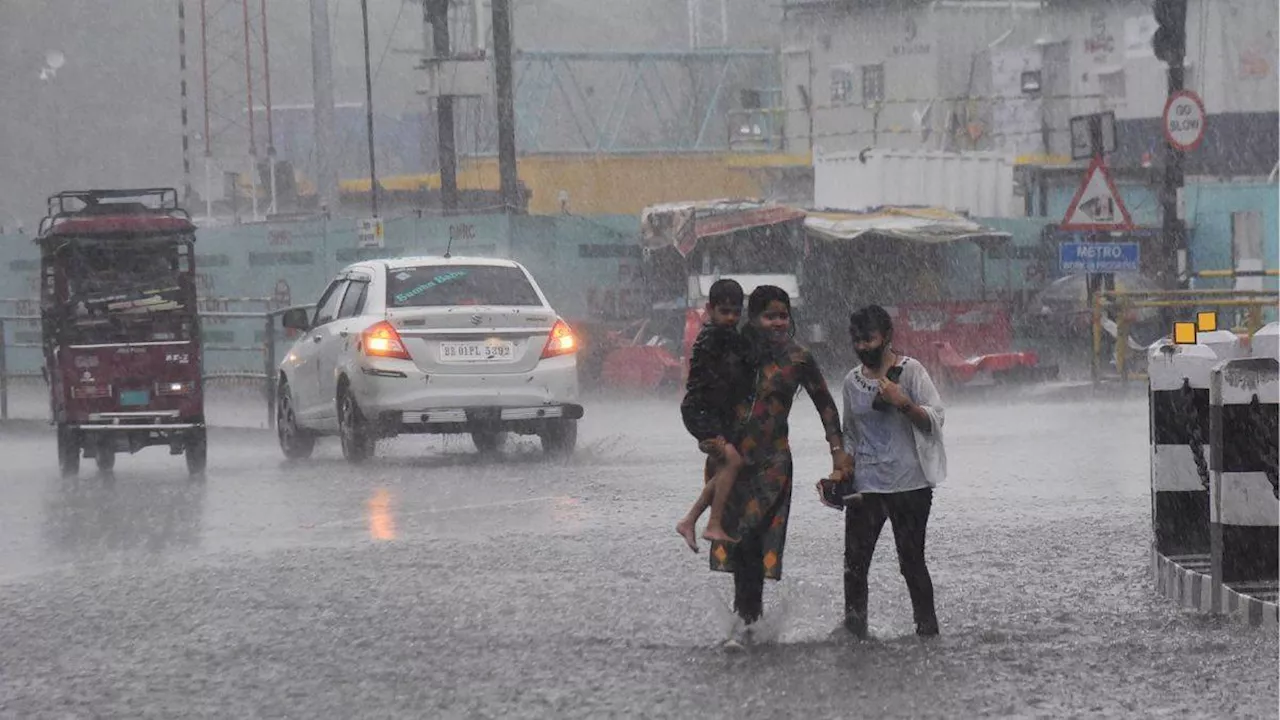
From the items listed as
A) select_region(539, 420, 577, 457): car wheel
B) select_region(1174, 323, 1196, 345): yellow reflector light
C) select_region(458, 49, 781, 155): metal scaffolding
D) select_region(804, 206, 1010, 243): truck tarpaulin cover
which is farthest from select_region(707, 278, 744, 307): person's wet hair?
select_region(458, 49, 781, 155): metal scaffolding

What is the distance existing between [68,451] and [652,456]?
451cm

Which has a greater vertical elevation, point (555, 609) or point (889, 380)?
point (889, 380)

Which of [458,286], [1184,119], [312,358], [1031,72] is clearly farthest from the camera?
[1031,72]

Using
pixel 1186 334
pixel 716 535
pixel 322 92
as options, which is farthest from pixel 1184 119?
pixel 322 92

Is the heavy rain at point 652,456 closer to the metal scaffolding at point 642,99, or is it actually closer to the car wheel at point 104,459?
the car wheel at point 104,459

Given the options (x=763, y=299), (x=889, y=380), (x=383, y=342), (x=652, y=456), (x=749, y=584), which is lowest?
(x=652, y=456)

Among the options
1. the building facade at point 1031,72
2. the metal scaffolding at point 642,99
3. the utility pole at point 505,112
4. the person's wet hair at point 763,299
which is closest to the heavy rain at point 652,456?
the person's wet hair at point 763,299

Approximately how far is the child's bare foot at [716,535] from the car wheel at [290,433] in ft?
36.3

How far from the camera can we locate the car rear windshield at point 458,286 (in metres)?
17.4

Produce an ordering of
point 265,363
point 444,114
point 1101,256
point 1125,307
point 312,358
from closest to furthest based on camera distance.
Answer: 1. point 312,358
2. point 265,363
3. point 1101,256
4. point 1125,307
5. point 444,114

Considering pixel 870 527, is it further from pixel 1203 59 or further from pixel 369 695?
pixel 1203 59

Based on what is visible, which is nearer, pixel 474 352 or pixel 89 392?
pixel 474 352

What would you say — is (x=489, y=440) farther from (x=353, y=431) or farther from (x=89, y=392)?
(x=89, y=392)

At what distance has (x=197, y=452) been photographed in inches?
693
